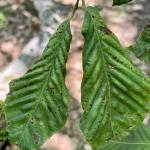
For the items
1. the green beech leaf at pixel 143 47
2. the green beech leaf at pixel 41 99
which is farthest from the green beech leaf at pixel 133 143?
the green beech leaf at pixel 41 99

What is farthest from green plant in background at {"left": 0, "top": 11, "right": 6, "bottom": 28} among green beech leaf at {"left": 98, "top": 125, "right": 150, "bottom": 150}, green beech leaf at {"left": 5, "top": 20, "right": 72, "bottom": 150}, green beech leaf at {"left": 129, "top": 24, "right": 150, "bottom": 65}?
green beech leaf at {"left": 5, "top": 20, "right": 72, "bottom": 150}

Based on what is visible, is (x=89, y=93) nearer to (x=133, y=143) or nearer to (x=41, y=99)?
(x=41, y=99)

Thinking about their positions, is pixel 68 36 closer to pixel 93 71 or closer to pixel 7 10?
pixel 93 71

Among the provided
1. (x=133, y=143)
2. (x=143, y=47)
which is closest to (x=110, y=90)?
(x=143, y=47)

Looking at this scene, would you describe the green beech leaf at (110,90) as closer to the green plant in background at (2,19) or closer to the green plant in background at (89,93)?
the green plant in background at (89,93)

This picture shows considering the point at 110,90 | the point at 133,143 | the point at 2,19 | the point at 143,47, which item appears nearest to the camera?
the point at 110,90

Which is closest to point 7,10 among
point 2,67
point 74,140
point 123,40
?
point 2,67

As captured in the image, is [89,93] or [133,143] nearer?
[89,93]
